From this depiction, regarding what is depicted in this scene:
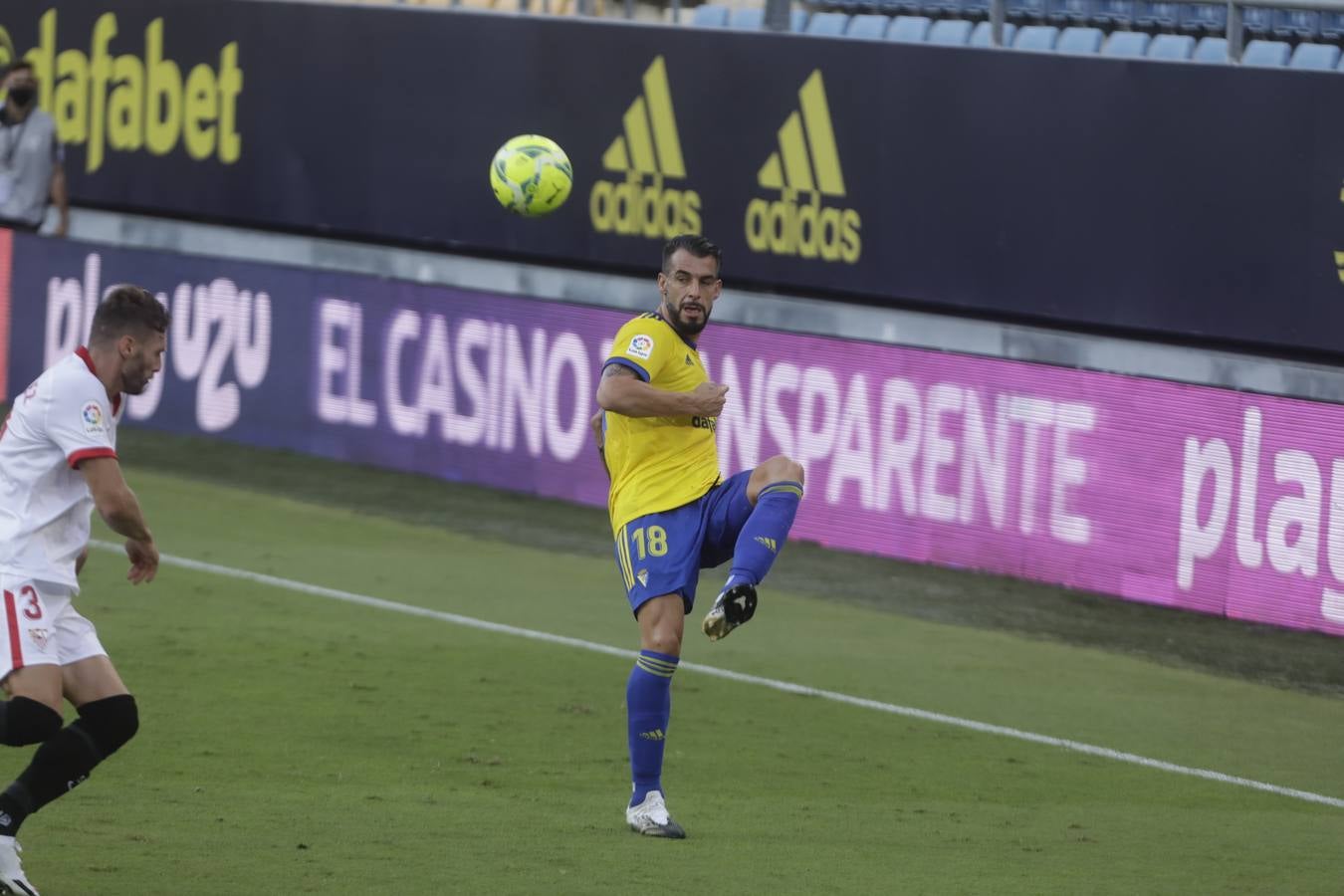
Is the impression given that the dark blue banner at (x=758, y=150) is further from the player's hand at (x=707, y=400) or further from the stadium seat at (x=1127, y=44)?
the player's hand at (x=707, y=400)

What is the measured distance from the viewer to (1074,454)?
44.5 ft

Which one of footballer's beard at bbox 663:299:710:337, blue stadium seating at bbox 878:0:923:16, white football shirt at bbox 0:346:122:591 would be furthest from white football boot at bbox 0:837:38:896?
blue stadium seating at bbox 878:0:923:16

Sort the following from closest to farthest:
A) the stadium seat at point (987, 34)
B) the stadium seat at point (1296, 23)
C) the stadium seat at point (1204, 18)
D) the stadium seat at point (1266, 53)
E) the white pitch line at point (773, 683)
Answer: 1. the white pitch line at point (773, 683)
2. the stadium seat at point (1266, 53)
3. the stadium seat at point (1296, 23)
4. the stadium seat at point (1204, 18)
5. the stadium seat at point (987, 34)

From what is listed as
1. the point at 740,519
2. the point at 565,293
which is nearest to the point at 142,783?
the point at 740,519

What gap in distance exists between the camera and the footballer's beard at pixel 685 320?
25.8 feet

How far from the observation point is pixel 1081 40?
49.6ft

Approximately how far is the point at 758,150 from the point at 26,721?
10911 millimetres

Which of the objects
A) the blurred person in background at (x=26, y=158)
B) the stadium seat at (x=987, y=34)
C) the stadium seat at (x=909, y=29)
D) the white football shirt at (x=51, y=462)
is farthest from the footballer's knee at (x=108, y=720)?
the blurred person in background at (x=26, y=158)

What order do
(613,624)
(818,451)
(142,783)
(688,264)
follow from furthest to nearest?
1. (818,451)
2. (613,624)
3. (142,783)
4. (688,264)

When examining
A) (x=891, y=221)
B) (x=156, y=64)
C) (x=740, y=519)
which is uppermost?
(x=156, y=64)

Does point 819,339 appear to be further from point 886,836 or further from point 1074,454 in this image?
point 886,836

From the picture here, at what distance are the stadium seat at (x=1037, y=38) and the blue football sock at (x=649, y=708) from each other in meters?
8.70

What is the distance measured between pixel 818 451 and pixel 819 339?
778 millimetres

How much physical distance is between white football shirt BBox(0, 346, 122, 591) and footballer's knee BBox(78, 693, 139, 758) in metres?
0.37
